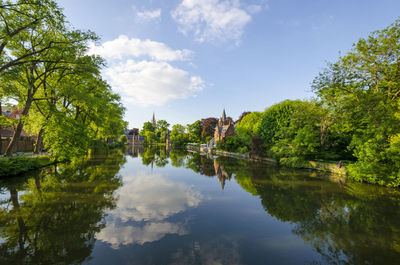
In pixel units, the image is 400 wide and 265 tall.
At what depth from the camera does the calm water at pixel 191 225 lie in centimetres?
465

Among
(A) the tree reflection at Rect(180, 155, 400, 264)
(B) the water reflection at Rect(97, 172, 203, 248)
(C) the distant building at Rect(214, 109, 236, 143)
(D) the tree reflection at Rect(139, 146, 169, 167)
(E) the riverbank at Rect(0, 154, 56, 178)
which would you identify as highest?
(C) the distant building at Rect(214, 109, 236, 143)

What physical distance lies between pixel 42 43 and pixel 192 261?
A: 791 inches

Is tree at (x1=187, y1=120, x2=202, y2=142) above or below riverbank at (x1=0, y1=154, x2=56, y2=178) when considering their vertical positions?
above

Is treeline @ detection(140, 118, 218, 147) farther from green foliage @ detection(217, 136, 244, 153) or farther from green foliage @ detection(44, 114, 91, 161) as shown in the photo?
green foliage @ detection(44, 114, 91, 161)

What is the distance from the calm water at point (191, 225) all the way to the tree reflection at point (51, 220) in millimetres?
29

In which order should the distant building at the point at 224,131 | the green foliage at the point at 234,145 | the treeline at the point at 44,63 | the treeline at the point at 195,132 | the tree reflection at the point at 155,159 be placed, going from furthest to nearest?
the treeline at the point at 195,132
the distant building at the point at 224,131
the green foliage at the point at 234,145
the tree reflection at the point at 155,159
the treeline at the point at 44,63

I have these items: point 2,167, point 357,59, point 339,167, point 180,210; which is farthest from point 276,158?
point 2,167

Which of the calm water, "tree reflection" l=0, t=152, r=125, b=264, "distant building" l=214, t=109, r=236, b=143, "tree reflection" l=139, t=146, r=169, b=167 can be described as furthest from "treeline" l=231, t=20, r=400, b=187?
"distant building" l=214, t=109, r=236, b=143

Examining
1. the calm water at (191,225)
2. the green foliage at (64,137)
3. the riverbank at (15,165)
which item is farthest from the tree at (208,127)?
the calm water at (191,225)

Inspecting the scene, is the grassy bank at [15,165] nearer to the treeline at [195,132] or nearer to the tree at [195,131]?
the treeline at [195,132]

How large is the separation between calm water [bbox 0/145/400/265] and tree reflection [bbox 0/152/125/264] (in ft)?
0.09

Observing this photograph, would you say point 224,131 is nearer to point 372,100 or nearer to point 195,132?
point 195,132

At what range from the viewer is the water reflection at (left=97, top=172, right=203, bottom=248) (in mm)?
5637

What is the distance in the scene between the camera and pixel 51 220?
616 centimetres
